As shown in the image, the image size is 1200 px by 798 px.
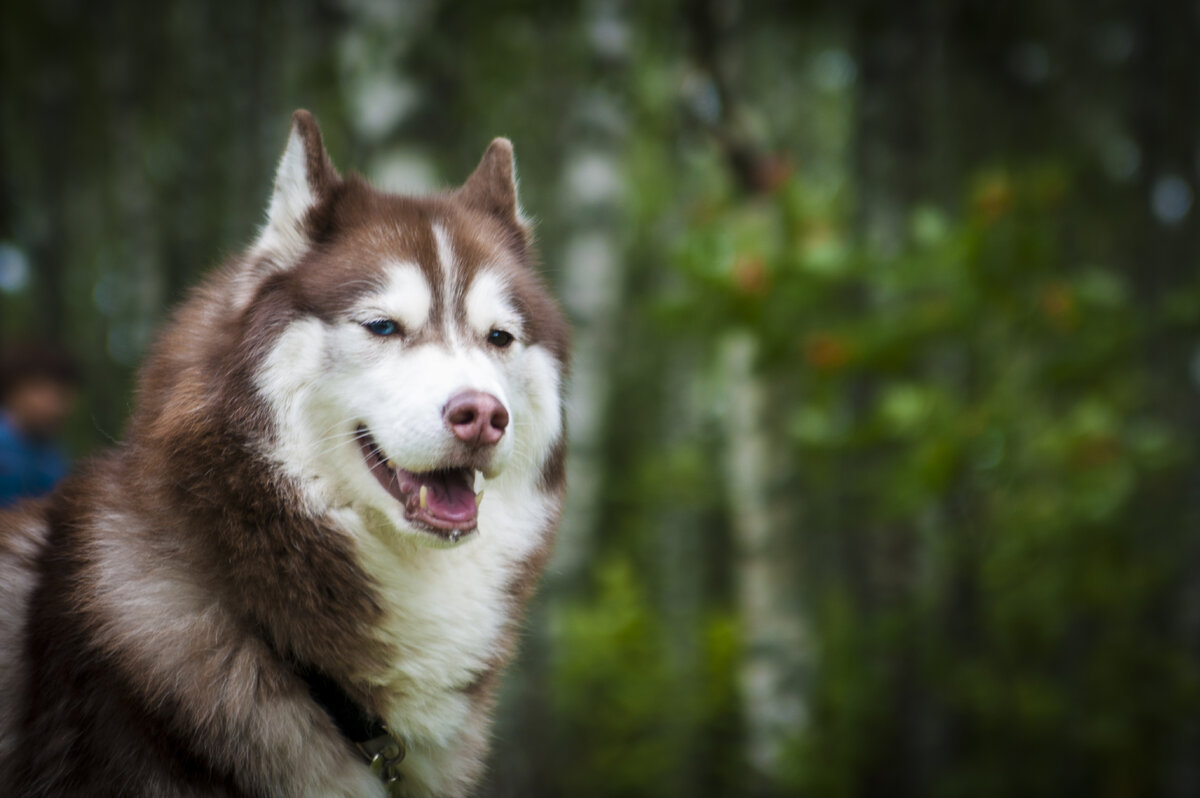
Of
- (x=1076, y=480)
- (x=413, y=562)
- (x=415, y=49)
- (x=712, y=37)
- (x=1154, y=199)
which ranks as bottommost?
(x=1076, y=480)

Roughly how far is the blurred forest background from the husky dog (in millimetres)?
2316

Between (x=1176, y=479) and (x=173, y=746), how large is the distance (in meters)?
8.31

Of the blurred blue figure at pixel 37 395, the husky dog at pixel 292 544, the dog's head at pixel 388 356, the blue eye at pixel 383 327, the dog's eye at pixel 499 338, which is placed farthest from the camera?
the blurred blue figure at pixel 37 395

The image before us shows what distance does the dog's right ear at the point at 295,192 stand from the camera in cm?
239

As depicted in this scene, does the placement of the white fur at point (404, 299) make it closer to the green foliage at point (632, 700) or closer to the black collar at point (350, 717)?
the black collar at point (350, 717)

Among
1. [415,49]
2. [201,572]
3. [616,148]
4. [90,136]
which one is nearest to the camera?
[201,572]

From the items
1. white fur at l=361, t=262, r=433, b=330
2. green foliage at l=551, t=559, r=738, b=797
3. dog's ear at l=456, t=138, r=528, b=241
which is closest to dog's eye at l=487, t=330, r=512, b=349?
white fur at l=361, t=262, r=433, b=330

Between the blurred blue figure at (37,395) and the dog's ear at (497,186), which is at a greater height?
the dog's ear at (497,186)

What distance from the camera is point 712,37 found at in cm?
715

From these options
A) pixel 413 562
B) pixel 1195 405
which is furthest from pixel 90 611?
pixel 1195 405

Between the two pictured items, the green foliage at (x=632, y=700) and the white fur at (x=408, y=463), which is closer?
the white fur at (x=408, y=463)

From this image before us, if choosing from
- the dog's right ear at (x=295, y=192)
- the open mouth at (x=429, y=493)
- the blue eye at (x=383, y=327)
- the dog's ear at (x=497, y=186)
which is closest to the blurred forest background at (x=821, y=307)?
the dog's ear at (x=497, y=186)

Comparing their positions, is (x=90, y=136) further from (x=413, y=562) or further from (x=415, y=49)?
(x=413, y=562)

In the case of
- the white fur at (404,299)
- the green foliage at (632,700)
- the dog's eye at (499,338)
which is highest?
the white fur at (404,299)
